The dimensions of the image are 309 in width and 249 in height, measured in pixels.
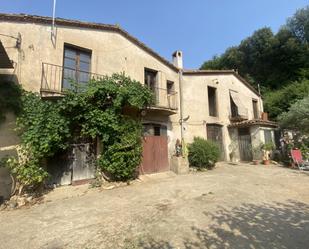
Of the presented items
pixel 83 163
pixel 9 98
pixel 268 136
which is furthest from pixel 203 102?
pixel 9 98

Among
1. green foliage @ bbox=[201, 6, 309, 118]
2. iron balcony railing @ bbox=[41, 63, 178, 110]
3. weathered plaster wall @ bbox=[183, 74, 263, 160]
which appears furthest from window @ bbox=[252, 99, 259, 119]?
iron balcony railing @ bbox=[41, 63, 178, 110]

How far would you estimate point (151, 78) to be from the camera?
13.0m

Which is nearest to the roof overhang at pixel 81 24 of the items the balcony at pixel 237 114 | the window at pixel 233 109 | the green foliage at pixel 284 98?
the window at pixel 233 109

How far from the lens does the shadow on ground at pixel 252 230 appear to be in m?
3.77

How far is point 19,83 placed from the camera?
26.7 feet

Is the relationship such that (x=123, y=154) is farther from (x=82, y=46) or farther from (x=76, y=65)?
(x=82, y=46)

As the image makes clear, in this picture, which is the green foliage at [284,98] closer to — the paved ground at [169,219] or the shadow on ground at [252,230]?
the paved ground at [169,219]

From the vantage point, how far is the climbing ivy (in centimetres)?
741

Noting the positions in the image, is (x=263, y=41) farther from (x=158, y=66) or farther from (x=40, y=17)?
(x=40, y=17)

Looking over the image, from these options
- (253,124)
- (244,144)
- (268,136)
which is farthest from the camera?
(244,144)

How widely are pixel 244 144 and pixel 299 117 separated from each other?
12.9ft

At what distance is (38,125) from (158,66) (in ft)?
26.0

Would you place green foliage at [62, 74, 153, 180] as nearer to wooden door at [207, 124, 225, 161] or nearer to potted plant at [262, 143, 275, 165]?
wooden door at [207, 124, 225, 161]

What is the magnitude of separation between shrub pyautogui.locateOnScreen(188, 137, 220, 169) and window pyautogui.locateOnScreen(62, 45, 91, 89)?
6.83m
